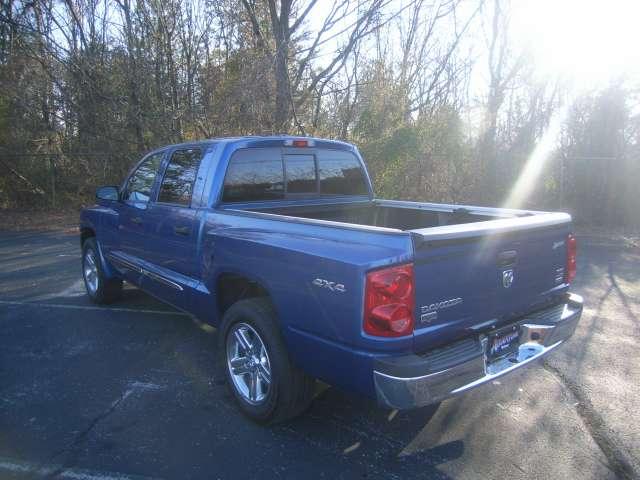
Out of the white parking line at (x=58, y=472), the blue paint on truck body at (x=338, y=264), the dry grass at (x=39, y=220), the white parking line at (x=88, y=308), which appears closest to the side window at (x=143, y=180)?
the blue paint on truck body at (x=338, y=264)

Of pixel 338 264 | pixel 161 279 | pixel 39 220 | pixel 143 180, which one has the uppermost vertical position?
pixel 143 180

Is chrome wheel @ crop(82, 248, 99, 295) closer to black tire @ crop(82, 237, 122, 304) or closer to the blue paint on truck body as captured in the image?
black tire @ crop(82, 237, 122, 304)

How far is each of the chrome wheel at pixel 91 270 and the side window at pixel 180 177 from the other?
6.86ft

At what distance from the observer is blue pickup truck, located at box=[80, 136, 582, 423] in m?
2.52

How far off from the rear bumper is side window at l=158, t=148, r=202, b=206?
2393mm

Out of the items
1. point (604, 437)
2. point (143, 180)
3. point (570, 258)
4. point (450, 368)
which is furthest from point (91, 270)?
point (604, 437)

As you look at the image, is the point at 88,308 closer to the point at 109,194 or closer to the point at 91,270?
the point at 91,270

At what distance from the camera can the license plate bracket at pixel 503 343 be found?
9.54ft

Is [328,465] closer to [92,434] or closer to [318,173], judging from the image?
[92,434]

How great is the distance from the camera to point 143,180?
16.5ft

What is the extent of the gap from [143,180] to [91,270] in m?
1.93

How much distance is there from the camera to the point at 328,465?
286cm

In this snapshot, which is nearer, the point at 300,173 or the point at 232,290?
the point at 232,290

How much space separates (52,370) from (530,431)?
149 inches
